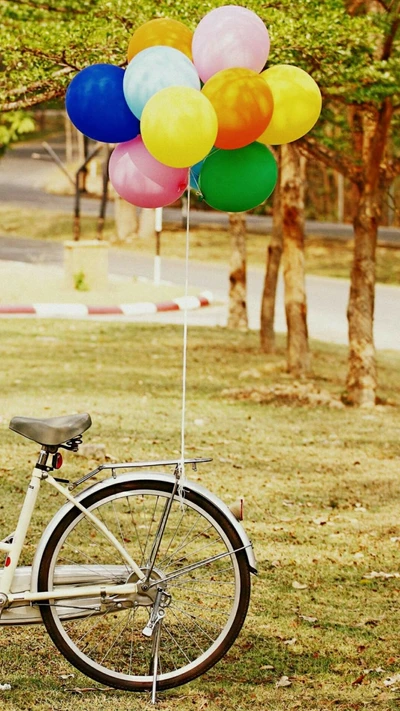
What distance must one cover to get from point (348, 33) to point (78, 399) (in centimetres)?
388

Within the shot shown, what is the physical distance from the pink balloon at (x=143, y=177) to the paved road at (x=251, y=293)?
11.9 metres

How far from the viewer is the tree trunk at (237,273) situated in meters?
15.7

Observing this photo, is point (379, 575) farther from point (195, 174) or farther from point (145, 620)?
point (195, 174)

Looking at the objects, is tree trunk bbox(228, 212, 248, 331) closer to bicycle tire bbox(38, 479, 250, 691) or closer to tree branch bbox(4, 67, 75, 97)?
tree branch bbox(4, 67, 75, 97)

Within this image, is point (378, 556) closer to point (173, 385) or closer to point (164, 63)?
point (164, 63)

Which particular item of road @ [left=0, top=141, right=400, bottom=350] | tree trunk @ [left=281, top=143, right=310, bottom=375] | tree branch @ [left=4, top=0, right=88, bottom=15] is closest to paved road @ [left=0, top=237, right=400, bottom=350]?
road @ [left=0, top=141, right=400, bottom=350]

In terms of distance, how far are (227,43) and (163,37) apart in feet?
1.25

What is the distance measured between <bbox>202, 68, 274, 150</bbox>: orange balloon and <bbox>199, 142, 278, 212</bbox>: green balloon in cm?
15

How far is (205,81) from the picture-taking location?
5.45m

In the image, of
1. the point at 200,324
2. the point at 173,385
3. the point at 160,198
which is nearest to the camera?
the point at 160,198

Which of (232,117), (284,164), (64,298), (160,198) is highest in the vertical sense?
(232,117)

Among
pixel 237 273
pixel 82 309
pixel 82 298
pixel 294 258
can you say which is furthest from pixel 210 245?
pixel 294 258

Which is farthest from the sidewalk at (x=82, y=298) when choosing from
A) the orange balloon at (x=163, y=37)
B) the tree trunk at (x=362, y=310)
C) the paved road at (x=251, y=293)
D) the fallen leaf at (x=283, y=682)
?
the fallen leaf at (x=283, y=682)

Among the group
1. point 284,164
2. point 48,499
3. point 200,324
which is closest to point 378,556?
point 48,499
